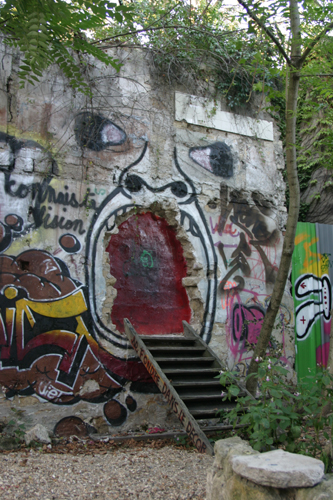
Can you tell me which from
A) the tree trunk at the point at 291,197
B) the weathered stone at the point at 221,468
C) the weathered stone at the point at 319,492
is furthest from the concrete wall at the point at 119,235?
the weathered stone at the point at 319,492

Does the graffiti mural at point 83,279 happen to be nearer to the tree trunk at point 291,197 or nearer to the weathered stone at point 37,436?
the weathered stone at point 37,436

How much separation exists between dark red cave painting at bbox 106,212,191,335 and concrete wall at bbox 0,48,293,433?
0.05 ft

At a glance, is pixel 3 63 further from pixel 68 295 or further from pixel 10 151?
pixel 68 295

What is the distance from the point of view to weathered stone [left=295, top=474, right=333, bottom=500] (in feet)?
A: 6.48

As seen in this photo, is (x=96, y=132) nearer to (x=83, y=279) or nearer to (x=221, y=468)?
(x=83, y=279)

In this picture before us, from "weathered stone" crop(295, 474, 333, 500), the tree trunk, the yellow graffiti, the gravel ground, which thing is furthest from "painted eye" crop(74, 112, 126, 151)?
"weathered stone" crop(295, 474, 333, 500)

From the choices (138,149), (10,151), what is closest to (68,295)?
(10,151)

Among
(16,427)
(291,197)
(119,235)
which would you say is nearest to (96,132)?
(119,235)

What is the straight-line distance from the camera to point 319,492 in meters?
2.01

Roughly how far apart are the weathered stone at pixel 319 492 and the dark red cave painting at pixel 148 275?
3373mm

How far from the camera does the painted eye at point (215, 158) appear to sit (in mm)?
5895

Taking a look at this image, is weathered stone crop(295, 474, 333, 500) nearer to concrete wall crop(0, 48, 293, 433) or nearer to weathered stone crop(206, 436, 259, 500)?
weathered stone crop(206, 436, 259, 500)

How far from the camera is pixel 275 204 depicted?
6410 millimetres

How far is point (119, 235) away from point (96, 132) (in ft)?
4.60
